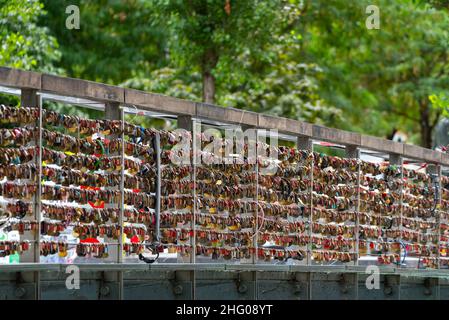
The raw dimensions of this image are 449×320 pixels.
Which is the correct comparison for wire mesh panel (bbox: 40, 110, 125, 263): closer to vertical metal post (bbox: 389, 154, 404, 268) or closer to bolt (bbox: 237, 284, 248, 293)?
bolt (bbox: 237, 284, 248, 293)

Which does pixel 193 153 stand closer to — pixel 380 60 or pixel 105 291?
pixel 105 291

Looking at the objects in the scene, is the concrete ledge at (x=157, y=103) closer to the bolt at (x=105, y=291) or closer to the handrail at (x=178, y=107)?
the handrail at (x=178, y=107)

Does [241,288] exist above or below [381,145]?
below

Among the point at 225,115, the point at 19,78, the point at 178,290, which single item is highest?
the point at 19,78

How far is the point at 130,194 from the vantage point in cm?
1281

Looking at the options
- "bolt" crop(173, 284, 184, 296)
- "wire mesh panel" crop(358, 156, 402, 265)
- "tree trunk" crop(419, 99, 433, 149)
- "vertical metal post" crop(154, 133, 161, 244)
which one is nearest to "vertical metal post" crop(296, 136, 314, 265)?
"wire mesh panel" crop(358, 156, 402, 265)

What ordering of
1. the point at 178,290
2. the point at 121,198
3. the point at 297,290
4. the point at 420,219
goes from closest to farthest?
the point at 121,198
the point at 178,290
the point at 297,290
the point at 420,219

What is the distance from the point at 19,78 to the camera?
11.4 metres

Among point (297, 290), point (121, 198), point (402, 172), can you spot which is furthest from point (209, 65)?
point (121, 198)

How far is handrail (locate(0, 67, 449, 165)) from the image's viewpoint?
38.1 feet

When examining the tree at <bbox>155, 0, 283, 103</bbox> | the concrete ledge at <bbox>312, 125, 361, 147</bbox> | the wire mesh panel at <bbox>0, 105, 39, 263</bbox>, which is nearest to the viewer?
the wire mesh panel at <bbox>0, 105, 39, 263</bbox>

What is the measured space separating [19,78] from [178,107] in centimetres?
252

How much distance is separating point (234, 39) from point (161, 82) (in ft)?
16.7
